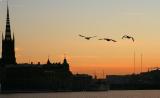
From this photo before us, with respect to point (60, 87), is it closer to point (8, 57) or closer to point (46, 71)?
point (46, 71)

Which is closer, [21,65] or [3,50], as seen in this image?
[3,50]


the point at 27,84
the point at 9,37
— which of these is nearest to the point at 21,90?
the point at 27,84

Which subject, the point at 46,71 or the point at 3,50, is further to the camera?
the point at 46,71

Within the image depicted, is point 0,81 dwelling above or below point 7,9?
below

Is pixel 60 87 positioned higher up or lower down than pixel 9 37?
lower down

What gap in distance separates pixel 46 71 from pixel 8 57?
14.2 m

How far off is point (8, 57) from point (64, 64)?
877 inches

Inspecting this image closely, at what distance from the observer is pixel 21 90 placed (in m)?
183

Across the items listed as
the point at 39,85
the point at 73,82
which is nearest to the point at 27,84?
the point at 39,85

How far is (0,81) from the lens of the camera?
18312cm

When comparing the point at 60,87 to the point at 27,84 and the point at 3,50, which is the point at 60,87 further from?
the point at 3,50

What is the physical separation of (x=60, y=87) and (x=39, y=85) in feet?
22.4

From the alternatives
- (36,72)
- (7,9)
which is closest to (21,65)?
(36,72)

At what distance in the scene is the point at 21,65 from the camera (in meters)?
190
